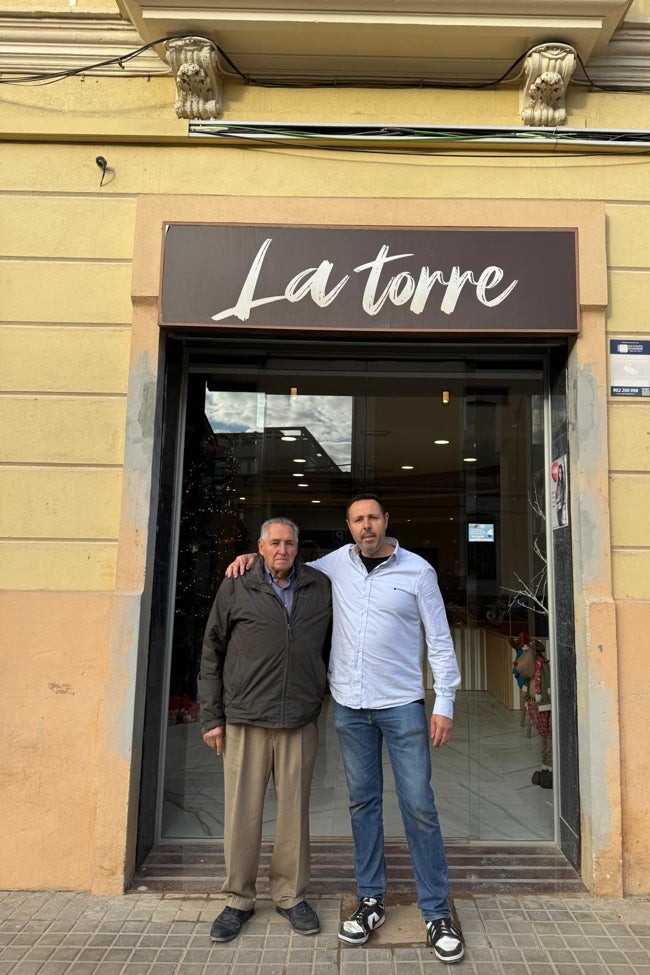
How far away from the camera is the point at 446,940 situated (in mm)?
3012

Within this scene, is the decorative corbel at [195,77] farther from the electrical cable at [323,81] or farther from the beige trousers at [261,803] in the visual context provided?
the beige trousers at [261,803]

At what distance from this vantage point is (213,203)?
4.14 metres

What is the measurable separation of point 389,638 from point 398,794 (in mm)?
738

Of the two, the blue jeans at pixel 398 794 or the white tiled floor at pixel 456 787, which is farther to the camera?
the white tiled floor at pixel 456 787

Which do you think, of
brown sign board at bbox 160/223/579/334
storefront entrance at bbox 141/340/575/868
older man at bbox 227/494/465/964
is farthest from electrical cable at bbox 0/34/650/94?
older man at bbox 227/494/465/964

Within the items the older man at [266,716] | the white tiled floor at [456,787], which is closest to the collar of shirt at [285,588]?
the older man at [266,716]

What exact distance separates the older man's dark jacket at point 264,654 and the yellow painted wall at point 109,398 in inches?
27.3

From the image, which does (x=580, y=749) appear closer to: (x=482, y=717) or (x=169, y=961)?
(x=482, y=717)

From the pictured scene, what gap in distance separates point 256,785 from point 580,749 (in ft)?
6.29

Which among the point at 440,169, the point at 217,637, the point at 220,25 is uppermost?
the point at 220,25

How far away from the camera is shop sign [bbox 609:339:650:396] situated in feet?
13.2

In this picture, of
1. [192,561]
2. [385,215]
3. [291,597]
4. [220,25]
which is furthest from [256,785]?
[220,25]

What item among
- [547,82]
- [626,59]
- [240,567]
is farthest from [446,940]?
[626,59]

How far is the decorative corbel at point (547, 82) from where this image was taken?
13.2 feet
